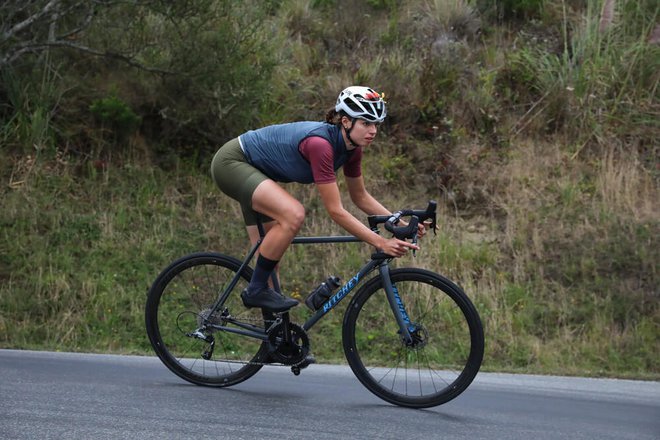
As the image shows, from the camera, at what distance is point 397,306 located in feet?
20.9

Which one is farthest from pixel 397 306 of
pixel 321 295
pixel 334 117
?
pixel 334 117

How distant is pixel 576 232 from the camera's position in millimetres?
11961

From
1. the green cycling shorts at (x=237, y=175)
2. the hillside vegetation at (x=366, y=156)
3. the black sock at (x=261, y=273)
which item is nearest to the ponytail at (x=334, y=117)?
the green cycling shorts at (x=237, y=175)

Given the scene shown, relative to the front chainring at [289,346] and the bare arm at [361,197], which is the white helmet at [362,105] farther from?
the front chainring at [289,346]

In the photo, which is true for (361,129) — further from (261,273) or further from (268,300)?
(268,300)

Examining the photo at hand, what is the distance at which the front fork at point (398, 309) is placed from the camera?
6371mm

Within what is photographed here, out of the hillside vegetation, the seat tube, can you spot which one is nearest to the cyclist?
the seat tube

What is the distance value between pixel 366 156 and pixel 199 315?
23.3 ft

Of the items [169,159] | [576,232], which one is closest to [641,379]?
[576,232]

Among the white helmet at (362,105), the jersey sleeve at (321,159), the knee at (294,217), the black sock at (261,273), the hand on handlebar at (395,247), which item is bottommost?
the black sock at (261,273)

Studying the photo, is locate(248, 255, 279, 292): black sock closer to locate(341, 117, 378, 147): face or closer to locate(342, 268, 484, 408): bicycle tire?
locate(342, 268, 484, 408): bicycle tire

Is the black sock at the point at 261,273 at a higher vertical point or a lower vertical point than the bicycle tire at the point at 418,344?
higher

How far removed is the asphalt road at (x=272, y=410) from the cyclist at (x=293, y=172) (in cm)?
77

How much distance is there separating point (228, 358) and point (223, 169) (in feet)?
4.36
